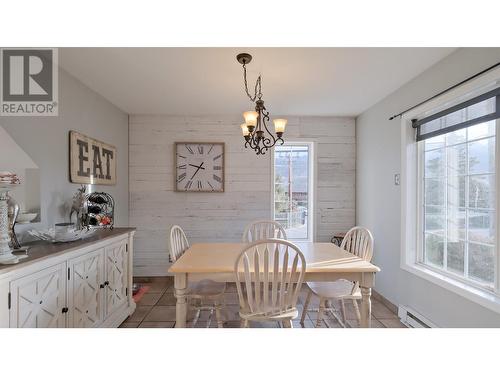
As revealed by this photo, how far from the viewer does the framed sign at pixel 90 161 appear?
2.25 m

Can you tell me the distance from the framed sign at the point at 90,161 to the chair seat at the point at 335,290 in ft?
7.98

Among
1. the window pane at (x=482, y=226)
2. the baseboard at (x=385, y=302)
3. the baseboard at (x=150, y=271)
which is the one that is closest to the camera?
→ the window pane at (x=482, y=226)

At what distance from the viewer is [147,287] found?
3158 millimetres

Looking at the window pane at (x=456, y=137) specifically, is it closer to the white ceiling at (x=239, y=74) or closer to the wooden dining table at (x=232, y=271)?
the white ceiling at (x=239, y=74)

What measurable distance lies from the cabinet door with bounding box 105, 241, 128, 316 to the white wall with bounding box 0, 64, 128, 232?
556mm

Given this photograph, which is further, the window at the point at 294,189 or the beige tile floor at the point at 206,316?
the window at the point at 294,189

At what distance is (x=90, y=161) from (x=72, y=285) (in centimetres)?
140

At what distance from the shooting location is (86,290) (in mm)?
Result: 1754

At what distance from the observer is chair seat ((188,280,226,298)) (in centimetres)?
193

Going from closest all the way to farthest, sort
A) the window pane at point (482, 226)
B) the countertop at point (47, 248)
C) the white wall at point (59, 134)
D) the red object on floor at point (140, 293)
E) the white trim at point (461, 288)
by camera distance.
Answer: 1. the countertop at point (47, 248)
2. the white trim at point (461, 288)
3. the window pane at point (482, 226)
4. the white wall at point (59, 134)
5. the red object on floor at point (140, 293)

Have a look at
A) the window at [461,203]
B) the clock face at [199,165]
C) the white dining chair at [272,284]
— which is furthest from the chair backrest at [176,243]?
the window at [461,203]

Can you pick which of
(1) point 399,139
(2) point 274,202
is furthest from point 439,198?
(2) point 274,202

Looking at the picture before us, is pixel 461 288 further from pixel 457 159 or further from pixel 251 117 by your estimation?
pixel 251 117
